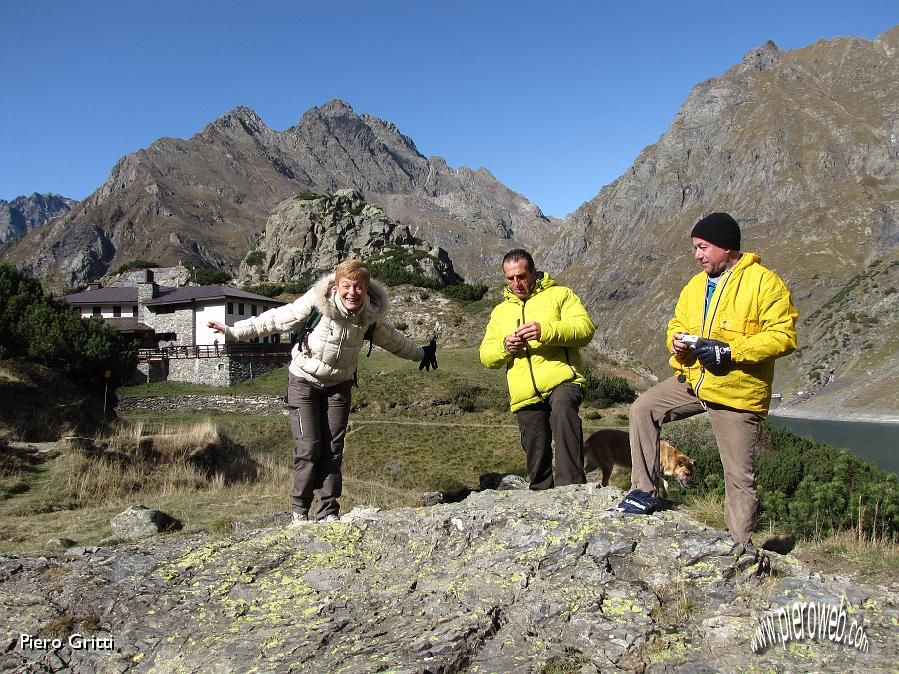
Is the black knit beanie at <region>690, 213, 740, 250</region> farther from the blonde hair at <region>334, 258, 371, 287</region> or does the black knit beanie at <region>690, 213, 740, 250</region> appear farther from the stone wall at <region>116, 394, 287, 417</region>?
the stone wall at <region>116, 394, 287, 417</region>

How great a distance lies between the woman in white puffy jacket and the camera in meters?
5.55

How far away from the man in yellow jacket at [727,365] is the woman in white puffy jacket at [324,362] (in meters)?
2.74

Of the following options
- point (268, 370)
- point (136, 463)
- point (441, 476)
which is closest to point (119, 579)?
point (136, 463)

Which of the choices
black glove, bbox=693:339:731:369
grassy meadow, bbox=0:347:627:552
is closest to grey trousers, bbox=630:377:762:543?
black glove, bbox=693:339:731:369

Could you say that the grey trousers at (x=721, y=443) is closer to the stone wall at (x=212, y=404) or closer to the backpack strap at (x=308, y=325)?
the backpack strap at (x=308, y=325)

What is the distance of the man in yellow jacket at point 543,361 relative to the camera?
5055 millimetres

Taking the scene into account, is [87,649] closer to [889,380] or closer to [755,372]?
[755,372]

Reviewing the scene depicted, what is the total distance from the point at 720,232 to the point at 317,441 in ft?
13.2

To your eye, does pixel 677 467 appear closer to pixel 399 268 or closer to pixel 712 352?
pixel 712 352

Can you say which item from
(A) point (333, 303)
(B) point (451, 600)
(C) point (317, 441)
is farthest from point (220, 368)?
(B) point (451, 600)

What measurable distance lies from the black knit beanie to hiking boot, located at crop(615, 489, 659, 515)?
180 centimetres

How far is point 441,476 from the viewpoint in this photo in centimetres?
1714

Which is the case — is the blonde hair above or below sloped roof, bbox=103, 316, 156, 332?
below

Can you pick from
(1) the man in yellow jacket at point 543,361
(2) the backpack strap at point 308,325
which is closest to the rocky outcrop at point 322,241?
(2) the backpack strap at point 308,325
